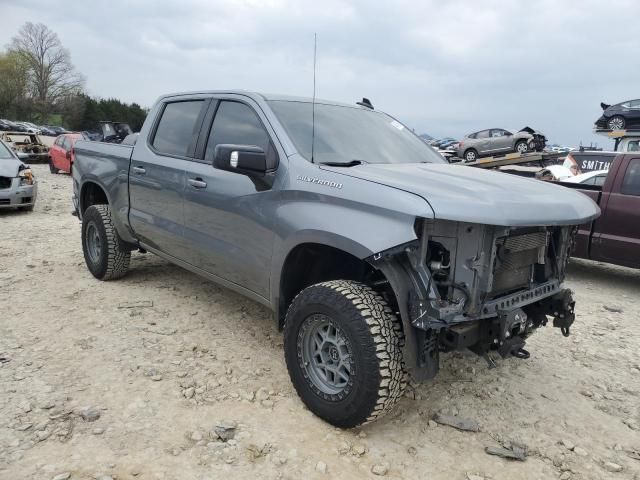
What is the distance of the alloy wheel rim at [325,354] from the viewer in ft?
A: 9.54

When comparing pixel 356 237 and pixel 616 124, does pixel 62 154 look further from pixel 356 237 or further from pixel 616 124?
pixel 616 124

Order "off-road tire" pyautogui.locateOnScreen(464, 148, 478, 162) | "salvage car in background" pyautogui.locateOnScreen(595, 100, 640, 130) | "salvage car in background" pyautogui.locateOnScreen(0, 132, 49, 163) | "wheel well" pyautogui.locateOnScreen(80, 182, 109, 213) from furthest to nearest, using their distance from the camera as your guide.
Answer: "off-road tire" pyautogui.locateOnScreen(464, 148, 478, 162)
"salvage car in background" pyautogui.locateOnScreen(0, 132, 49, 163)
"salvage car in background" pyautogui.locateOnScreen(595, 100, 640, 130)
"wheel well" pyautogui.locateOnScreen(80, 182, 109, 213)

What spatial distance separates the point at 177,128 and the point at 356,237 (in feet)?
8.00

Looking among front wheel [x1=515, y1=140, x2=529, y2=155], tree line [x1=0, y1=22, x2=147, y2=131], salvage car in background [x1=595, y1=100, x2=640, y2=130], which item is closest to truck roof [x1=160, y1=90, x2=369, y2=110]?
salvage car in background [x1=595, y1=100, x2=640, y2=130]

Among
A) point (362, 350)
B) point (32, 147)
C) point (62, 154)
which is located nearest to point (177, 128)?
point (362, 350)

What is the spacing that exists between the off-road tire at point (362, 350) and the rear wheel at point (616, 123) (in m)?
17.6

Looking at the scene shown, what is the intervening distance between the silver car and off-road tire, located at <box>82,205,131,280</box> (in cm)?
1716

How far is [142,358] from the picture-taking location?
377 centimetres

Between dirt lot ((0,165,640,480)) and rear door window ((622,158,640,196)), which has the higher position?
rear door window ((622,158,640,196))

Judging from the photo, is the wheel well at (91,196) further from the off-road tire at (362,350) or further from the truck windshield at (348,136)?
the off-road tire at (362,350)

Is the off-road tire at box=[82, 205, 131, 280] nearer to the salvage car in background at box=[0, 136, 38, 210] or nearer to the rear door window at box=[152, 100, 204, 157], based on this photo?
the rear door window at box=[152, 100, 204, 157]

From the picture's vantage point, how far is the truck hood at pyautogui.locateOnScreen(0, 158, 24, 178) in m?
9.71

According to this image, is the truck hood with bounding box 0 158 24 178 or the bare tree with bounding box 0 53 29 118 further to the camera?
the bare tree with bounding box 0 53 29 118

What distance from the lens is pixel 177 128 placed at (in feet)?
14.8
